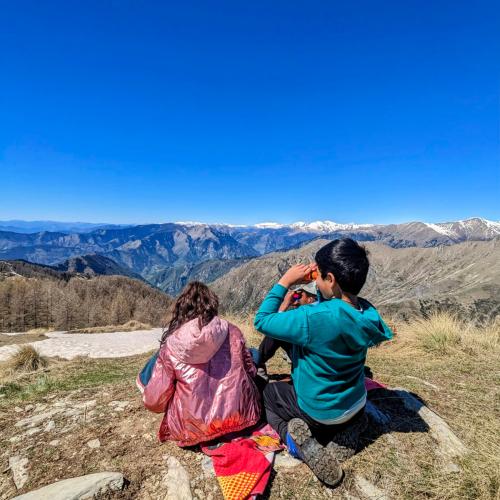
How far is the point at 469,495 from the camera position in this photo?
294 centimetres

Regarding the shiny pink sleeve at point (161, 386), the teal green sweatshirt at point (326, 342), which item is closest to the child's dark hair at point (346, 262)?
the teal green sweatshirt at point (326, 342)

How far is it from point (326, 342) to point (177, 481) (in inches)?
88.0

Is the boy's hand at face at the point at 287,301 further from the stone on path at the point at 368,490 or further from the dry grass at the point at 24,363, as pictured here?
the dry grass at the point at 24,363

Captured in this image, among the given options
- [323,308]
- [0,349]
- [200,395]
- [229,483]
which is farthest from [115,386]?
[0,349]

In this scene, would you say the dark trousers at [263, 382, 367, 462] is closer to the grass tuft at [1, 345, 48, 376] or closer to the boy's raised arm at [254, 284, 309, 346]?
the boy's raised arm at [254, 284, 309, 346]

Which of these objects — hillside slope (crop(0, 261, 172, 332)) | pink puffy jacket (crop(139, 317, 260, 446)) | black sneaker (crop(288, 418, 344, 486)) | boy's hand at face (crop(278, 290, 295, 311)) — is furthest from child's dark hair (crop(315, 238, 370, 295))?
hillside slope (crop(0, 261, 172, 332))

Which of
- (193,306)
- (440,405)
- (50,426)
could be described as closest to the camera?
(193,306)

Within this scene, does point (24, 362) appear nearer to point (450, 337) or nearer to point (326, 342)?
point (326, 342)

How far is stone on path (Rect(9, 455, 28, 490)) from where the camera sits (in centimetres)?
351

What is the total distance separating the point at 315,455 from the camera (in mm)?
3545

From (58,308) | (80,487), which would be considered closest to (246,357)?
Result: (80,487)

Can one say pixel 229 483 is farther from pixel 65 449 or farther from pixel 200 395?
pixel 65 449

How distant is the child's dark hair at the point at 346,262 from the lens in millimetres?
3287

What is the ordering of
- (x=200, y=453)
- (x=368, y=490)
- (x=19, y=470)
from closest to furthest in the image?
(x=368, y=490) < (x=19, y=470) < (x=200, y=453)
